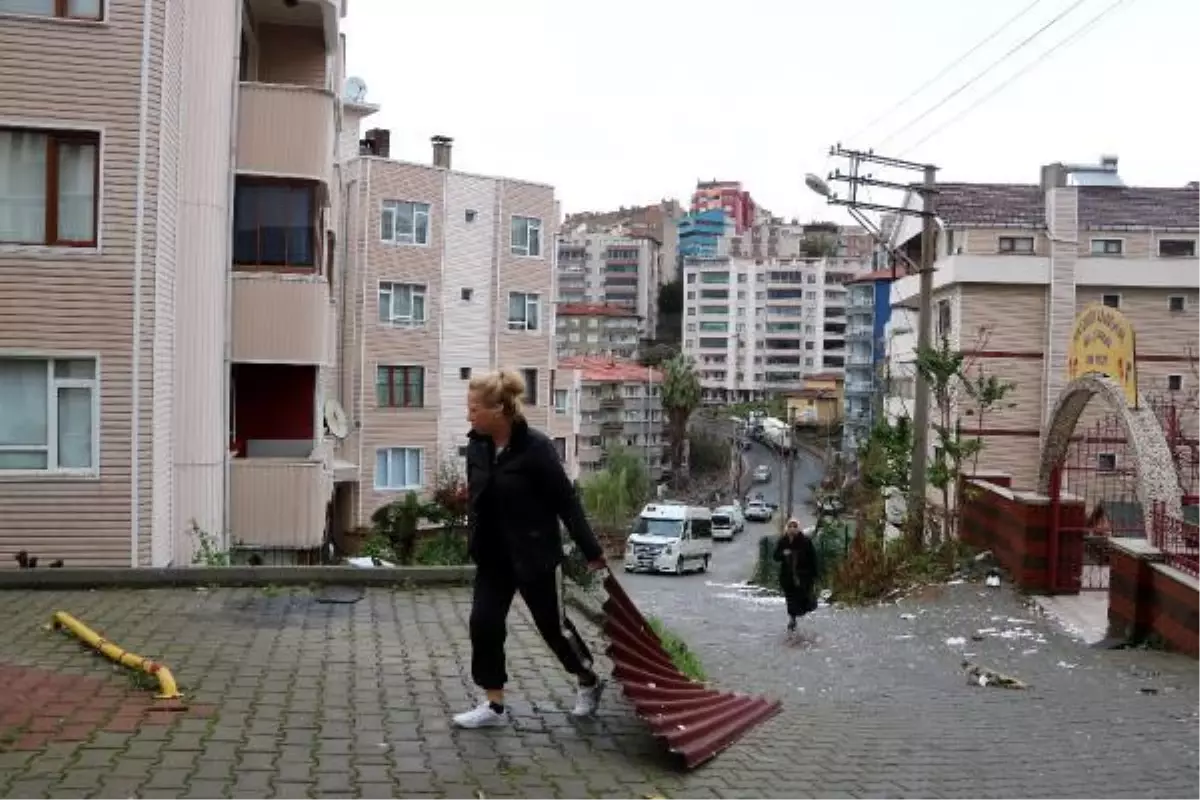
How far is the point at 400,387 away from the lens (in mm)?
39938

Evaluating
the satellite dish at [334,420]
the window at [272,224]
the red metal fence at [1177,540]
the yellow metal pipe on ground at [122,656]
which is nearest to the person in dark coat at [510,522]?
the yellow metal pipe on ground at [122,656]

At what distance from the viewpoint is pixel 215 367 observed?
1831cm

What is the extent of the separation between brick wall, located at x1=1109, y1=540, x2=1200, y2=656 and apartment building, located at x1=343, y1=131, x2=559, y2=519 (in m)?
24.9

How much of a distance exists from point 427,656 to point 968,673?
6539 mm

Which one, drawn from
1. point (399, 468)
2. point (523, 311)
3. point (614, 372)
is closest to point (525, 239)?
point (523, 311)

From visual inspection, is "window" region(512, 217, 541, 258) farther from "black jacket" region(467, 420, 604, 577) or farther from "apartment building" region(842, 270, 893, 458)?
"apartment building" region(842, 270, 893, 458)

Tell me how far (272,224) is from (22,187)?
5745 millimetres

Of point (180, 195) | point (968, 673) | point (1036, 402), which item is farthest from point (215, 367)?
point (1036, 402)

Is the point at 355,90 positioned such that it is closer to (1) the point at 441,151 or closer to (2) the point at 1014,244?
(1) the point at 441,151

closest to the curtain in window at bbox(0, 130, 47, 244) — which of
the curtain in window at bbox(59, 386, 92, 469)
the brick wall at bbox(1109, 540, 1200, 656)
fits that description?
the curtain in window at bbox(59, 386, 92, 469)

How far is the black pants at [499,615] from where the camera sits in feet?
20.7

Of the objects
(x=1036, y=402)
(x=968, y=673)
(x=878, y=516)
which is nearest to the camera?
(x=968, y=673)

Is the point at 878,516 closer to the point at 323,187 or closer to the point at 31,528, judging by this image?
the point at 323,187

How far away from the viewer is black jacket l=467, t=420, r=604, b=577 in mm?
6188
